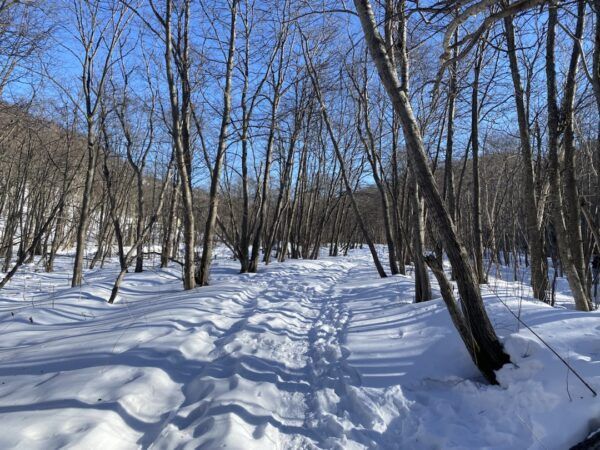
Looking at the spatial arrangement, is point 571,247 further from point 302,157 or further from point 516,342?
point 302,157

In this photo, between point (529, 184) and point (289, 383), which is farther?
point (529, 184)

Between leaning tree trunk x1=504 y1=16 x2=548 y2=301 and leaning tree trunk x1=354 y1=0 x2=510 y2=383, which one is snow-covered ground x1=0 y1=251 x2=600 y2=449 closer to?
leaning tree trunk x1=354 y1=0 x2=510 y2=383

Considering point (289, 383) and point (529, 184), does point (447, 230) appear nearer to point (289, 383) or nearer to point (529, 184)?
point (289, 383)

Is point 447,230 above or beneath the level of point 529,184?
beneath

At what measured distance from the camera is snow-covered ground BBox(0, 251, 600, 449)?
2486mm

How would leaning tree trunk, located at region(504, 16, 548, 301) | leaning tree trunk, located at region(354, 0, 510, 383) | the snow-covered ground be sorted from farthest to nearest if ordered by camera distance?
leaning tree trunk, located at region(504, 16, 548, 301)
leaning tree trunk, located at region(354, 0, 510, 383)
the snow-covered ground

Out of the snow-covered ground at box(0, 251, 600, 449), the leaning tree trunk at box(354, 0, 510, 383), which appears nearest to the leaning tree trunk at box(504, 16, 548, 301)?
the snow-covered ground at box(0, 251, 600, 449)

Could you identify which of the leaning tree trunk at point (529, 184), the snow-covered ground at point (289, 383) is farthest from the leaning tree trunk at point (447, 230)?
the leaning tree trunk at point (529, 184)

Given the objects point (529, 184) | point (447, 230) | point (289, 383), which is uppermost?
point (529, 184)

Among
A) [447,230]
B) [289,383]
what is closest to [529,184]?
[447,230]

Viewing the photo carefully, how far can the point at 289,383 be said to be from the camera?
347 cm

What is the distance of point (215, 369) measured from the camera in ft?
12.2

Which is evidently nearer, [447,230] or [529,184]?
[447,230]

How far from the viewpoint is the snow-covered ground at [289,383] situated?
2.49 m
